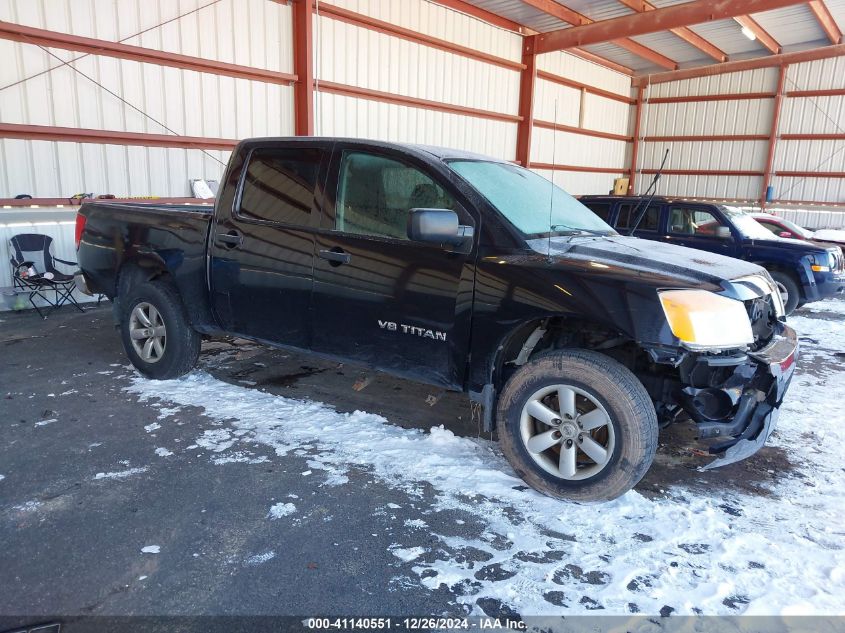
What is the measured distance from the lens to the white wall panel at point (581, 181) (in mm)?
18234

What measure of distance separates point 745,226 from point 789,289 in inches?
40.9

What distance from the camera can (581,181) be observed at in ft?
63.5

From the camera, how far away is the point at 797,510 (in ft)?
10.2

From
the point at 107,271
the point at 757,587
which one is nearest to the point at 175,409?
the point at 107,271

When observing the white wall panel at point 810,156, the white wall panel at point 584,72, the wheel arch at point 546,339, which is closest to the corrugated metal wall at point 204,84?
the white wall panel at point 584,72

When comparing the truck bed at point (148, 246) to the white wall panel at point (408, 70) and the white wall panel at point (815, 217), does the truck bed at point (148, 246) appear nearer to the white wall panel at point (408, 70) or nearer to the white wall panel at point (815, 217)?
the white wall panel at point (408, 70)

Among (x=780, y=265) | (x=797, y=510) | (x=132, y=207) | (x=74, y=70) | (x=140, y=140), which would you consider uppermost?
(x=74, y=70)

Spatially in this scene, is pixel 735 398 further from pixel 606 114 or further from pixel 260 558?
pixel 606 114

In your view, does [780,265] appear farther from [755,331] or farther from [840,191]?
[840,191]

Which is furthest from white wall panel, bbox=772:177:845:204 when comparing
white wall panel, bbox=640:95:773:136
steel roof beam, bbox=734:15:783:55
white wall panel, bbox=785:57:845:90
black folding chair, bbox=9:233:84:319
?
black folding chair, bbox=9:233:84:319

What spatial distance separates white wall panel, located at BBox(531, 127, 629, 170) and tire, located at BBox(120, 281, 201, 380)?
13.2 m

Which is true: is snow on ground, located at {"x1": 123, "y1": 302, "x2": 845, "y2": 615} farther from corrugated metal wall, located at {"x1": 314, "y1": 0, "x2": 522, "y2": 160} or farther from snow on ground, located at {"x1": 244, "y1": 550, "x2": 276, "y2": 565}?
corrugated metal wall, located at {"x1": 314, "y1": 0, "x2": 522, "y2": 160}

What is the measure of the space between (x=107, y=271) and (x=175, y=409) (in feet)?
4.95

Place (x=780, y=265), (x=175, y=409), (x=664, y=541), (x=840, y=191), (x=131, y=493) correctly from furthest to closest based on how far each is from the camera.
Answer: (x=840, y=191), (x=780, y=265), (x=175, y=409), (x=131, y=493), (x=664, y=541)
